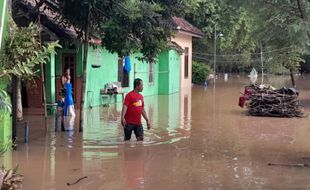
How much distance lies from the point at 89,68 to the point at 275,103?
7.51 metres

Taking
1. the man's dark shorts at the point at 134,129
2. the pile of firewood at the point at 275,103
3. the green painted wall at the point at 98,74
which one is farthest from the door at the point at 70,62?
the man's dark shorts at the point at 134,129

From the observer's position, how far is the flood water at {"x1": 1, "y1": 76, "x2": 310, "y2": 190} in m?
8.65

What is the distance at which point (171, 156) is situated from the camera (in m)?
10.9

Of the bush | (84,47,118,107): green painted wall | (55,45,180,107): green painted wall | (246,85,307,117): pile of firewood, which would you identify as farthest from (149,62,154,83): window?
the bush

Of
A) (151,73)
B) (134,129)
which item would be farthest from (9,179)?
(151,73)

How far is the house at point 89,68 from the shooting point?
55.1ft

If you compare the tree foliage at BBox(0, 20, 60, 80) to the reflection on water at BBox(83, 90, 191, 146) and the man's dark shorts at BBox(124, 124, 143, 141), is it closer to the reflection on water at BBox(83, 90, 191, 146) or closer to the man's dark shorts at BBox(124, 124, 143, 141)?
the man's dark shorts at BBox(124, 124, 143, 141)

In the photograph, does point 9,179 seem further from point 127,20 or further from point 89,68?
point 89,68

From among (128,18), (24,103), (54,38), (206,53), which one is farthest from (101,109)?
(206,53)

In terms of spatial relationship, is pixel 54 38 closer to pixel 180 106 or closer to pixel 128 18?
pixel 128 18

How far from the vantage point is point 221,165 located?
1004cm

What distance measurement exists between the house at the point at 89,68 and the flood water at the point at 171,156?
7.32ft

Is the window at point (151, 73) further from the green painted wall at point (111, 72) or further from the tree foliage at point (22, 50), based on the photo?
the tree foliage at point (22, 50)

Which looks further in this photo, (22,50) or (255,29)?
(255,29)
